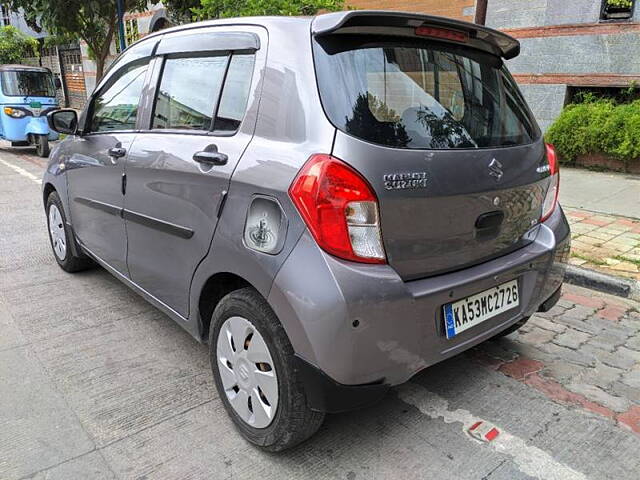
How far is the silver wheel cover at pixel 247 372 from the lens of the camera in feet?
7.06

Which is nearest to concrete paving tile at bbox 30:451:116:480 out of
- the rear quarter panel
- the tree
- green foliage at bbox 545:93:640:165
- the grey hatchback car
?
the grey hatchback car

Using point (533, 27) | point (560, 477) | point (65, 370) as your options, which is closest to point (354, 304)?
point (560, 477)

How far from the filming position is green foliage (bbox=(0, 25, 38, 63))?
2461 cm

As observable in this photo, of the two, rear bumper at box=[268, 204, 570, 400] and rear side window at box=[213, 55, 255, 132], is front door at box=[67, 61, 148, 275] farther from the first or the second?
rear bumper at box=[268, 204, 570, 400]

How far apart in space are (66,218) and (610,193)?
641cm

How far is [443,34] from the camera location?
7.61 ft

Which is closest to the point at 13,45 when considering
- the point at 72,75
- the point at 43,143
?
the point at 72,75

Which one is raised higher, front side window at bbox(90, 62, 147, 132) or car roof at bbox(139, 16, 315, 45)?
car roof at bbox(139, 16, 315, 45)

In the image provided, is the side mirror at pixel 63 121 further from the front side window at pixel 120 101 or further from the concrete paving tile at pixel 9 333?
the concrete paving tile at pixel 9 333

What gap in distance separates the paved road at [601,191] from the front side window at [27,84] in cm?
1161

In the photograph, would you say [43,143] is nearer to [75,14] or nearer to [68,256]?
[75,14]

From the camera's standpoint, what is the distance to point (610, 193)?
6746mm

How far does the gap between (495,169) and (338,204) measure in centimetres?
83

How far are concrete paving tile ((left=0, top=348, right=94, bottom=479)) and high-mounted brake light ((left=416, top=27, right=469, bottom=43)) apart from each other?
237 centimetres
